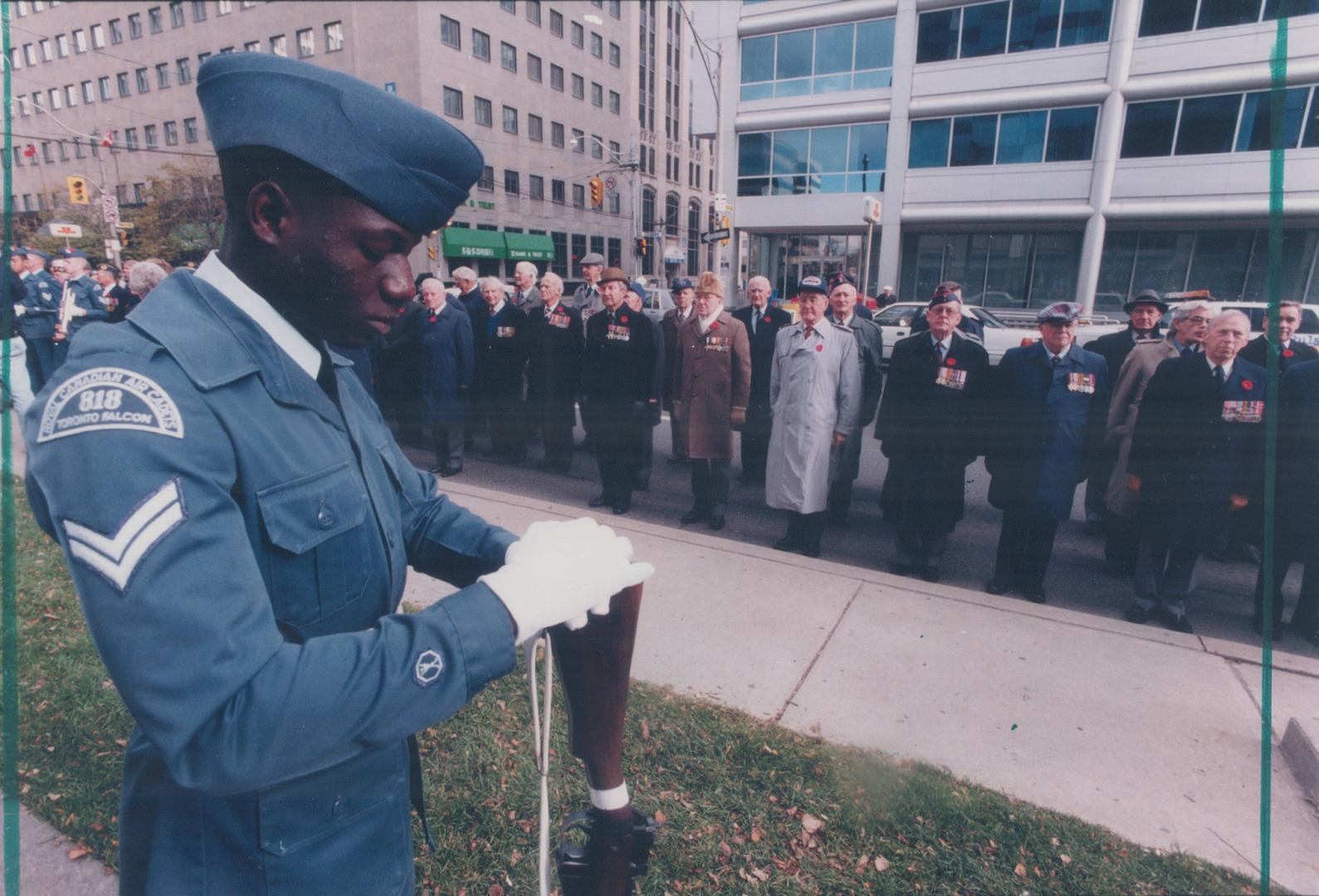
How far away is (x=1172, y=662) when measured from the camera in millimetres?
3541

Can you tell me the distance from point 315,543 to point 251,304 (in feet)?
1.09

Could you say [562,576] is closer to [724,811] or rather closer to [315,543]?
[315,543]

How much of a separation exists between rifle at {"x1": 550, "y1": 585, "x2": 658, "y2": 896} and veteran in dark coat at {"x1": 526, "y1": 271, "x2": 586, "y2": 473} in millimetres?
6238

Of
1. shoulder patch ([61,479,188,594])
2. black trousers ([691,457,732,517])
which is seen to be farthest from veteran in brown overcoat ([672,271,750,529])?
shoulder patch ([61,479,188,594])

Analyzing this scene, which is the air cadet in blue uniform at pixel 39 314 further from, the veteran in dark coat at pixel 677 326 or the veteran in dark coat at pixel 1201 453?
the veteran in dark coat at pixel 1201 453

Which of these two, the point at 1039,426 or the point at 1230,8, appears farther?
the point at 1039,426

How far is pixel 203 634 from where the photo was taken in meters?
0.67

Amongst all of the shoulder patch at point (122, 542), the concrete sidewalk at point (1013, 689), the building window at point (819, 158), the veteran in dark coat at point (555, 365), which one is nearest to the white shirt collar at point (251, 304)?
the shoulder patch at point (122, 542)

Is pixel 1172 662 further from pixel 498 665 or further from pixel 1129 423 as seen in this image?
pixel 498 665

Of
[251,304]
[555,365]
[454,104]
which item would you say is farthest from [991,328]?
[251,304]

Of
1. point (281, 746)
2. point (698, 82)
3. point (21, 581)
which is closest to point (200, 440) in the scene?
point (281, 746)

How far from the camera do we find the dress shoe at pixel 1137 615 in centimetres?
419

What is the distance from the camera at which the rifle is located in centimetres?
103

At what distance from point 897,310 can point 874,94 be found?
909cm
